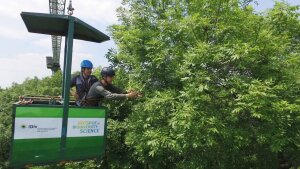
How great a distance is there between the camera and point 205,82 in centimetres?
745

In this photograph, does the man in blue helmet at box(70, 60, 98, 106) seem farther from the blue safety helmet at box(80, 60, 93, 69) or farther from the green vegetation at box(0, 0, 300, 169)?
the green vegetation at box(0, 0, 300, 169)

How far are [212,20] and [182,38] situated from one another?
72 centimetres

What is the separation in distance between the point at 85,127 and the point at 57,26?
79.5 inches

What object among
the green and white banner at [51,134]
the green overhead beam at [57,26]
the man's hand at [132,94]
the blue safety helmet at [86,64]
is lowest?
the green and white banner at [51,134]

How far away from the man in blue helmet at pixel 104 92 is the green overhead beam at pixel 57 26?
720 mm

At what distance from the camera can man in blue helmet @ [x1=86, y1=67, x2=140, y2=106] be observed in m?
7.46

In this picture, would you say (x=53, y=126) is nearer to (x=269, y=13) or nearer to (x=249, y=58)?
(x=249, y=58)

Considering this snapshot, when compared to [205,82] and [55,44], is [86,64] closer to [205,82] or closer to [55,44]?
[205,82]

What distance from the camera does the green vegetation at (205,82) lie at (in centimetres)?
728

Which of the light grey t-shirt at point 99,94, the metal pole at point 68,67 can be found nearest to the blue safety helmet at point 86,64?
the light grey t-shirt at point 99,94

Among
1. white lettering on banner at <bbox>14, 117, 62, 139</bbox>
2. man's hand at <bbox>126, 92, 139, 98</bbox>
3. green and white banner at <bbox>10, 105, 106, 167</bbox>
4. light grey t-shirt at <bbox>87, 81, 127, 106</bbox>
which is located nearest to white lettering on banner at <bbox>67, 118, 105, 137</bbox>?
green and white banner at <bbox>10, 105, 106, 167</bbox>

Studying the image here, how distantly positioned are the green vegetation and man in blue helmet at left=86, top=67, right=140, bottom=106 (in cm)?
54

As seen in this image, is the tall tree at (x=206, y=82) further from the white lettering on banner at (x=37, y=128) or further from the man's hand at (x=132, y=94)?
the white lettering on banner at (x=37, y=128)

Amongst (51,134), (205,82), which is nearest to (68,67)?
(51,134)
